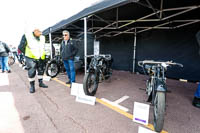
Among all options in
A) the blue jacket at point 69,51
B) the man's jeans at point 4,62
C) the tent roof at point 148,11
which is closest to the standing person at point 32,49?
the blue jacket at point 69,51

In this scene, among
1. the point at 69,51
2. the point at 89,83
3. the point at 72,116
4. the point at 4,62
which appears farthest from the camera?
the point at 4,62

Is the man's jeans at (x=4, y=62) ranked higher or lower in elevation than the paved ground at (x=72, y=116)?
higher

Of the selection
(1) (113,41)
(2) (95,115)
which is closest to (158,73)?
(2) (95,115)

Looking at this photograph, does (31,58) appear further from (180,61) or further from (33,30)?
(180,61)

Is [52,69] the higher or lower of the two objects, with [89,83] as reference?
higher

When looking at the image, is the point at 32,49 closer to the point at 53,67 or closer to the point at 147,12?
the point at 53,67

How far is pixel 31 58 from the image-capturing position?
2479 millimetres

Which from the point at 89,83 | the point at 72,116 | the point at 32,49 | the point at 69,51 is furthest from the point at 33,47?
the point at 72,116

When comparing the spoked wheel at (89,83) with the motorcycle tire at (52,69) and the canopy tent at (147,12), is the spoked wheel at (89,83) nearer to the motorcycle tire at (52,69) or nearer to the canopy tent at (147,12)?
the canopy tent at (147,12)

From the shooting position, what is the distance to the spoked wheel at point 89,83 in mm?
2150

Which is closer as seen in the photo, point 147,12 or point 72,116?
point 72,116

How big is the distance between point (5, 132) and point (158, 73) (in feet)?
7.65

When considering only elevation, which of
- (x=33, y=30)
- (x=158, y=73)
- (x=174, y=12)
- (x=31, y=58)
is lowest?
(x=158, y=73)

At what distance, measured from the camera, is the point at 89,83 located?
7.71 feet
